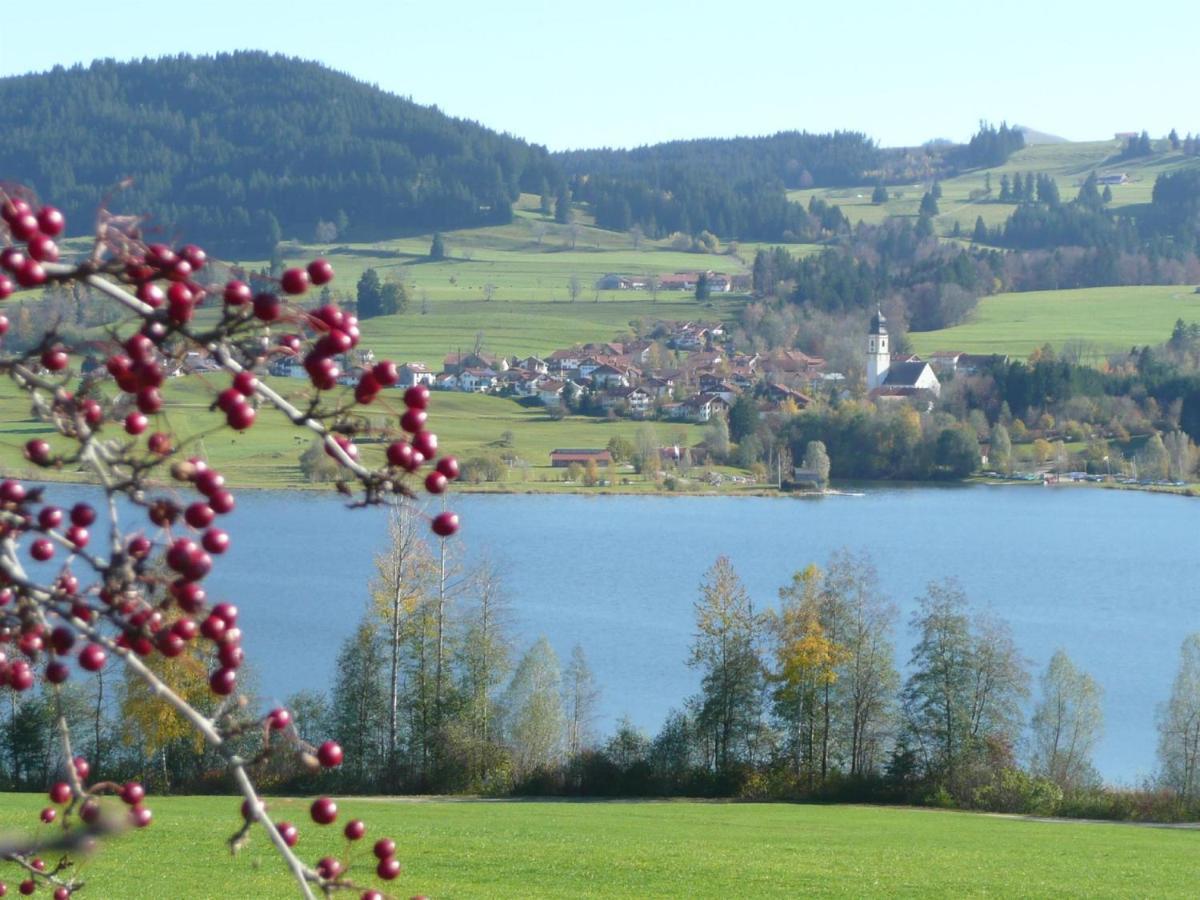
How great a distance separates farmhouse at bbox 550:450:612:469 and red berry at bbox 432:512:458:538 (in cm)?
6015

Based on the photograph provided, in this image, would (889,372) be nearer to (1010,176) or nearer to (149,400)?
(149,400)

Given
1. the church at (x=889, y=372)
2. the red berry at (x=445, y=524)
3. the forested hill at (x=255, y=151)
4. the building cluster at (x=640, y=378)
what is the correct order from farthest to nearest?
the forested hill at (x=255, y=151) < the church at (x=889, y=372) < the building cluster at (x=640, y=378) < the red berry at (x=445, y=524)

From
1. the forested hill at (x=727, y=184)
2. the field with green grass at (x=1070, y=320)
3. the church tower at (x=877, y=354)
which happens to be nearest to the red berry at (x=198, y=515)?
the church tower at (x=877, y=354)

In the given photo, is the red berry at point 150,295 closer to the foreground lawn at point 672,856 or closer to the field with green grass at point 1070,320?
the foreground lawn at point 672,856

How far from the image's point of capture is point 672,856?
38.8 feet

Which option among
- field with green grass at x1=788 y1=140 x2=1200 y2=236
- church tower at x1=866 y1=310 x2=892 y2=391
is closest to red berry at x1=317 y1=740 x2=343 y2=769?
church tower at x1=866 y1=310 x2=892 y2=391

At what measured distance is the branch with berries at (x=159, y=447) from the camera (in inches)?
51.8

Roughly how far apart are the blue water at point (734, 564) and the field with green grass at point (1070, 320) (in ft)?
96.0

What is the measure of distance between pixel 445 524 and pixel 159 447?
27cm

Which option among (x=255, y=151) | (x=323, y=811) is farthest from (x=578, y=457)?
(x=255, y=151)

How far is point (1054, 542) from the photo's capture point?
1843 inches

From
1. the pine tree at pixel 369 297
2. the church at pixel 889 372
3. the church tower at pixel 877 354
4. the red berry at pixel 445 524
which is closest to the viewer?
the red berry at pixel 445 524

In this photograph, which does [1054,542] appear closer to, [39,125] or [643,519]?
[643,519]

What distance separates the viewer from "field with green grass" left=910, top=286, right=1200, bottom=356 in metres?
88.3
